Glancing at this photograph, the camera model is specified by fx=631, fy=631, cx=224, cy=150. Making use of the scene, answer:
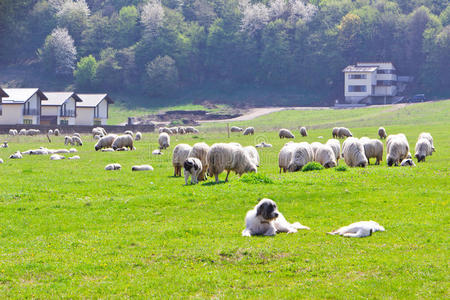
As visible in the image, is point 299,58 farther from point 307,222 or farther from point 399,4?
point 307,222

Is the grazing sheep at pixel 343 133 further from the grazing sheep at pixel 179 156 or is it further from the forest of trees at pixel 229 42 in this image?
the forest of trees at pixel 229 42

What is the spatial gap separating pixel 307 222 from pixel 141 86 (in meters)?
136

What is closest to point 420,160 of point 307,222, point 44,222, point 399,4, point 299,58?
point 307,222

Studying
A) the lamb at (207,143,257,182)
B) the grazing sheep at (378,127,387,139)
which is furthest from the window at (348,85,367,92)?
the lamb at (207,143,257,182)

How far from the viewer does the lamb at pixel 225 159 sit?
2223 centimetres

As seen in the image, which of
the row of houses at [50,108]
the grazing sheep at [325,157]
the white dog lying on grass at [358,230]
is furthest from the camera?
the row of houses at [50,108]

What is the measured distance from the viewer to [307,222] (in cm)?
1600

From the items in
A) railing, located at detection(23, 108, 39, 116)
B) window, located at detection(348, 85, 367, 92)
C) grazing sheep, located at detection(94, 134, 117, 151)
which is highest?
window, located at detection(348, 85, 367, 92)

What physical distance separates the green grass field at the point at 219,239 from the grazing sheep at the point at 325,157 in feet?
9.59

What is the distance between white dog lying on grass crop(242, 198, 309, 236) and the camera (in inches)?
558

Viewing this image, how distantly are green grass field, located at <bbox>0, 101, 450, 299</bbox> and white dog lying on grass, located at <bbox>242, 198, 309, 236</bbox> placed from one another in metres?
0.38

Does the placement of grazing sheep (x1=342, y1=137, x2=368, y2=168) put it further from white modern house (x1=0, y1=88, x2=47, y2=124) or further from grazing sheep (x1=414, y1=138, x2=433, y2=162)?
white modern house (x1=0, y1=88, x2=47, y2=124)

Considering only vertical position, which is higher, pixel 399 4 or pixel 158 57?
pixel 399 4

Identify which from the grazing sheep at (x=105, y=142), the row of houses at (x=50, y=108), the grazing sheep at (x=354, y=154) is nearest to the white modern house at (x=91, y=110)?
the row of houses at (x=50, y=108)
